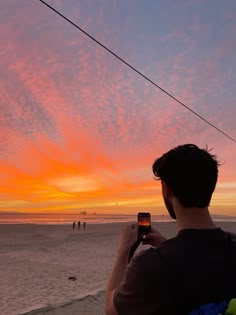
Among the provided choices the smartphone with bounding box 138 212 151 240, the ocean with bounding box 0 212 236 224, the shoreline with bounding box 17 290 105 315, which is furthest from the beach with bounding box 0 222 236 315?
the ocean with bounding box 0 212 236 224

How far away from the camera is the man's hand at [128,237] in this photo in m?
1.79

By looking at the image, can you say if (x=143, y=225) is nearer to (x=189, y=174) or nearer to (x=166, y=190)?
(x=166, y=190)

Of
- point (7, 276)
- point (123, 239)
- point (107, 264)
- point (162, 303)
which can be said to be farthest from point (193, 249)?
point (107, 264)

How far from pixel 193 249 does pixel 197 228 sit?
103 mm

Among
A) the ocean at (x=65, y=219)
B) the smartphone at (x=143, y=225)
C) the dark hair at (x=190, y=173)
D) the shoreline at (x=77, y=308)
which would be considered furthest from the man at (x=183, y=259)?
the ocean at (x=65, y=219)

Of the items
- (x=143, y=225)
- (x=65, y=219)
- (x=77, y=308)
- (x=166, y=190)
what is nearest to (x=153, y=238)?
(x=143, y=225)

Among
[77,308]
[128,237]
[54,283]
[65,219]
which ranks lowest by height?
[77,308]

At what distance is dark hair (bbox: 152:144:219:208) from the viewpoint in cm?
162

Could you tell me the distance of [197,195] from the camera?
1.65 m

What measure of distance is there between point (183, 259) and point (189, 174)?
339 millimetres

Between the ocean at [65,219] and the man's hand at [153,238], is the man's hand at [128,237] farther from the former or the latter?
the ocean at [65,219]

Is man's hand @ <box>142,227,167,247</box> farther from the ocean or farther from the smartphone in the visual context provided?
the ocean

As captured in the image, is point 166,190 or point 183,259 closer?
point 183,259

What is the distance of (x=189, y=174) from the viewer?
1622 millimetres
